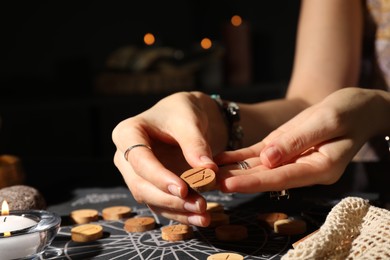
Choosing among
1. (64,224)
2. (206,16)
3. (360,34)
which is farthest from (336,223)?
(206,16)

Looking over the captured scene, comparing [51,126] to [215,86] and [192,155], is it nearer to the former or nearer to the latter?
[215,86]

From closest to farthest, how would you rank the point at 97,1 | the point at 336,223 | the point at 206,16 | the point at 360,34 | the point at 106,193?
1. the point at 336,223
2. the point at 106,193
3. the point at 360,34
4. the point at 97,1
5. the point at 206,16

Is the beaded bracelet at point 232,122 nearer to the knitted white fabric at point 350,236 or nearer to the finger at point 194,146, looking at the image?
the finger at point 194,146

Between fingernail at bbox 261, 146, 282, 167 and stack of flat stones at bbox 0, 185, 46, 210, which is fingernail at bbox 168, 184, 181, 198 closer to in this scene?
fingernail at bbox 261, 146, 282, 167

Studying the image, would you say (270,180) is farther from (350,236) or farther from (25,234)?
(25,234)

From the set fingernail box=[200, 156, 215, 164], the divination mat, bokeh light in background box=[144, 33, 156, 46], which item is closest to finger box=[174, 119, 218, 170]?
fingernail box=[200, 156, 215, 164]

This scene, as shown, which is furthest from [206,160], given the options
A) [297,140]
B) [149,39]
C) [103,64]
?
[103,64]
